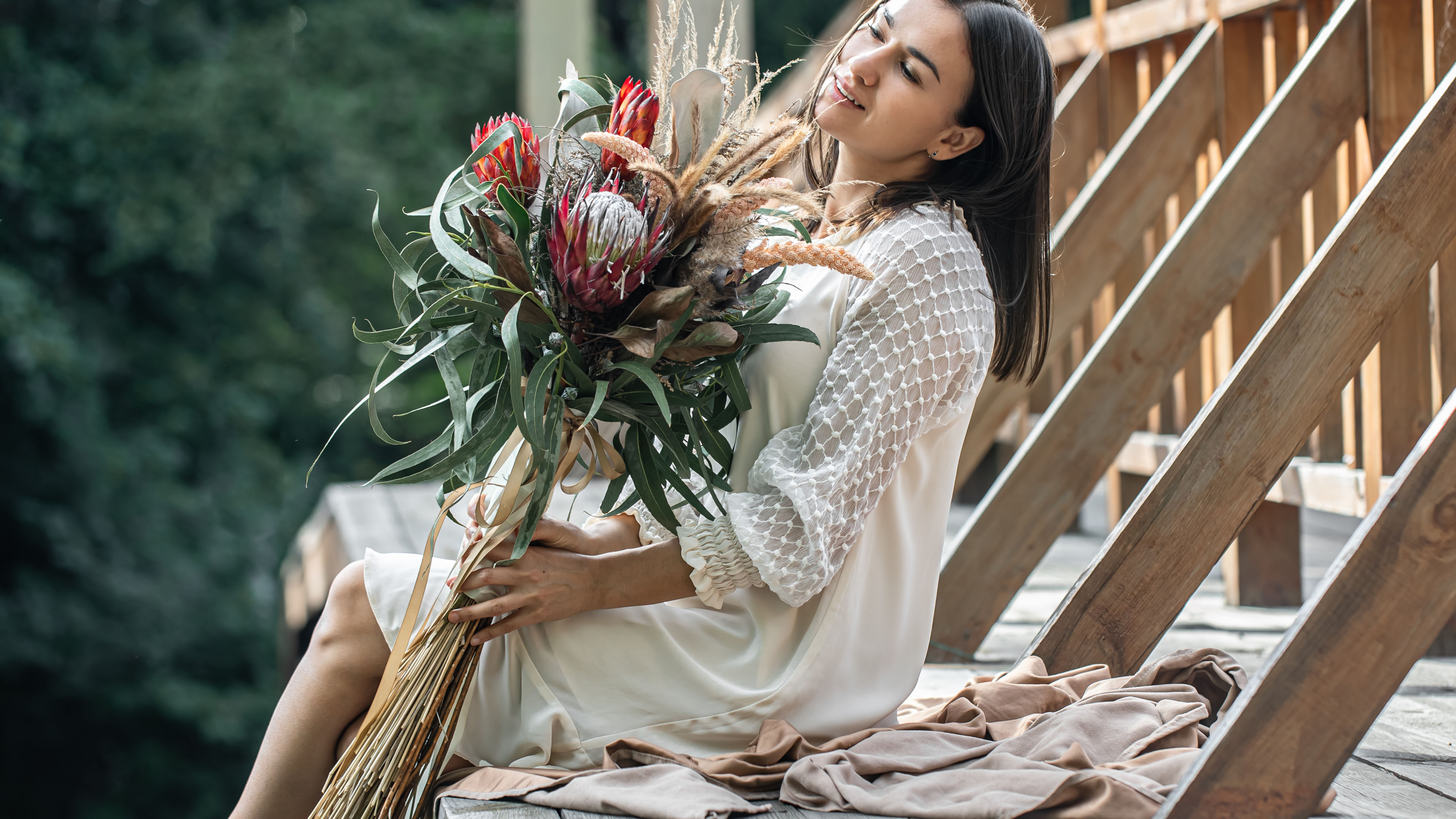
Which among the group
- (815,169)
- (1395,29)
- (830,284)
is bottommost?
(830,284)

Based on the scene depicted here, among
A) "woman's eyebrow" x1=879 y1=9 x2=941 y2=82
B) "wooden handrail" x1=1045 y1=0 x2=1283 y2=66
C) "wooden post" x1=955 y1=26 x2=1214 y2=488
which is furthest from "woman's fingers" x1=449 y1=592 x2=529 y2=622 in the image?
"wooden handrail" x1=1045 y1=0 x2=1283 y2=66

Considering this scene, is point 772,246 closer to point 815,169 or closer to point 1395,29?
point 815,169

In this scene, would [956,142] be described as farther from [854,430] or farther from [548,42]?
[548,42]

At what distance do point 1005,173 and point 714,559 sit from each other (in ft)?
2.06

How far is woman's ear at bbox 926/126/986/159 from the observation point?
173cm

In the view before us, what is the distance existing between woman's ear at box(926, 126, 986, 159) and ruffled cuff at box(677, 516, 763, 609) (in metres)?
0.56

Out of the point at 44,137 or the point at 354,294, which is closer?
the point at 44,137

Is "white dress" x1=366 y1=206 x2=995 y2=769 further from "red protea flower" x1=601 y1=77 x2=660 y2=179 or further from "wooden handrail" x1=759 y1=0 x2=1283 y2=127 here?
"wooden handrail" x1=759 y1=0 x2=1283 y2=127

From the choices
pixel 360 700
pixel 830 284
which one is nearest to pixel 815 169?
pixel 830 284

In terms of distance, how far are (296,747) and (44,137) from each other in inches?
318

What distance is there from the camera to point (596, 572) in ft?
4.98

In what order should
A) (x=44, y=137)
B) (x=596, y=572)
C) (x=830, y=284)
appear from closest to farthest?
(x=596, y=572) < (x=830, y=284) < (x=44, y=137)

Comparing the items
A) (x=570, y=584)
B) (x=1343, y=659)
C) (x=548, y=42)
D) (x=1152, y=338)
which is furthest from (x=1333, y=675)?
(x=548, y=42)

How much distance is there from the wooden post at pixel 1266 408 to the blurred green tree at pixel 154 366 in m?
7.64
